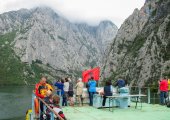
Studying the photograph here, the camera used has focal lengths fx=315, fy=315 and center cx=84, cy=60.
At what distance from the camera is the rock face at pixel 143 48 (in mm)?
112500

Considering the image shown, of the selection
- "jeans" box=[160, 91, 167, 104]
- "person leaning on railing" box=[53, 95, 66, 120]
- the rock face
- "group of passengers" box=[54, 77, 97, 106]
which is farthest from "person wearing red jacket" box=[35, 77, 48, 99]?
the rock face

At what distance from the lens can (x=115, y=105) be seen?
72.6ft

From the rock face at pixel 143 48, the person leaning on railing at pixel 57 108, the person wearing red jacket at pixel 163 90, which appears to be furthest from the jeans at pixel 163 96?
the rock face at pixel 143 48

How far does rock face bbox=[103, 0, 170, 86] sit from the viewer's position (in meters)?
112

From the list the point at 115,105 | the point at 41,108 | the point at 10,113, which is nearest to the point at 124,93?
the point at 115,105

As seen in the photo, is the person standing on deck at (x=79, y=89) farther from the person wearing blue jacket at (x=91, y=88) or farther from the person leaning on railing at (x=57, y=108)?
the person leaning on railing at (x=57, y=108)

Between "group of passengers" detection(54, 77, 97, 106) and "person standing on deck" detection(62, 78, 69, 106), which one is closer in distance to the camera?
"group of passengers" detection(54, 77, 97, 106)

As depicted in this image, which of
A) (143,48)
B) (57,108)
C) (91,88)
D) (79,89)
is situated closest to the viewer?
(57,108)

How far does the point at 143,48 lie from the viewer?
448 feet

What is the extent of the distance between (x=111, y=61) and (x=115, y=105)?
16004cm

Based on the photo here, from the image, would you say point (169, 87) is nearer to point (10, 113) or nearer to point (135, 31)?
point (10, 113)

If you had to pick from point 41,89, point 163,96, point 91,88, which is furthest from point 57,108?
point 163,96

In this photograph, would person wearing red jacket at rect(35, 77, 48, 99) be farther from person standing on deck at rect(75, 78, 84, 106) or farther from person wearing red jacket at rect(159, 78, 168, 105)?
person wearing red jacket at rect(159, 78, 168, 105)

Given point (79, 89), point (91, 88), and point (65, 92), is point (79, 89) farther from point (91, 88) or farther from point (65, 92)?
point (65, 92)
